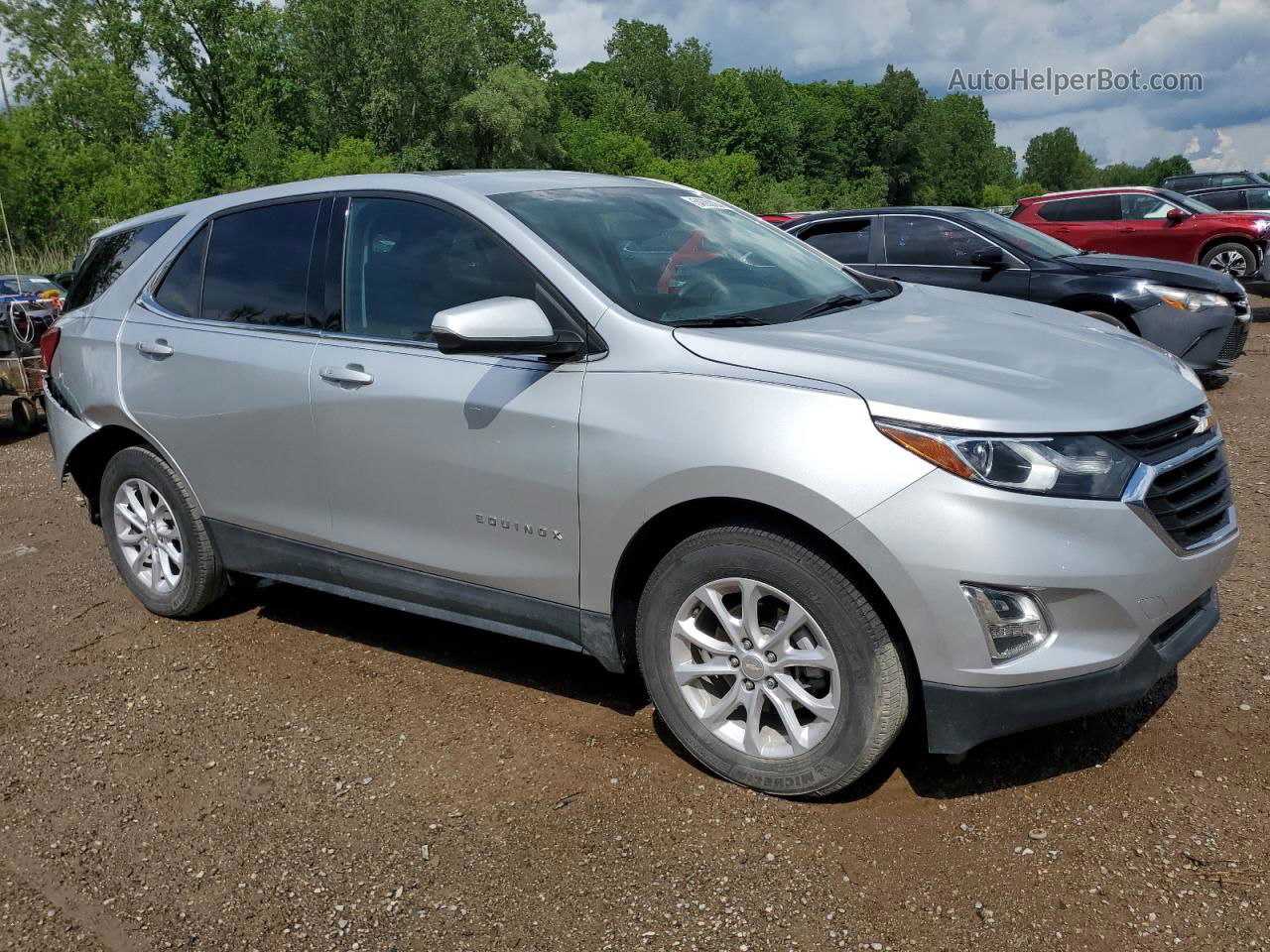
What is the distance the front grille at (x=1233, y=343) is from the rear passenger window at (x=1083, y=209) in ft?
22.6

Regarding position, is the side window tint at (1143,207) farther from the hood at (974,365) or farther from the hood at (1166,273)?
the hood at (974,365)

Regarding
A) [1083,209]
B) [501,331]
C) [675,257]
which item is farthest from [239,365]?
[1083,209]

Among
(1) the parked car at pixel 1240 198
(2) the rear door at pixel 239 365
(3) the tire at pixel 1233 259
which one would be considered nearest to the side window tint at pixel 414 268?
(2) the rear door at pixel 239 365

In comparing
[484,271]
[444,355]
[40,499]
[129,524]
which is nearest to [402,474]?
[444,355]

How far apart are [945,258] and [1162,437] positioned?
725cm

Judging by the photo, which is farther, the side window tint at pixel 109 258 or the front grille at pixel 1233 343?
the front grille at pixel 1233 343

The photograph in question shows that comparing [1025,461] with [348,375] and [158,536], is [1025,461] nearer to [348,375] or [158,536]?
[348,375]

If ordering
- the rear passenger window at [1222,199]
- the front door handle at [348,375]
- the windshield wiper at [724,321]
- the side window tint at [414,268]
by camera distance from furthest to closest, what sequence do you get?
the rear passenger window at [1222,199]
the front door handle at [348,375]
the side window tint at [414,268]
the windshield wiper at [724,321]

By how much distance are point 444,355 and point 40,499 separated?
17.7 feet

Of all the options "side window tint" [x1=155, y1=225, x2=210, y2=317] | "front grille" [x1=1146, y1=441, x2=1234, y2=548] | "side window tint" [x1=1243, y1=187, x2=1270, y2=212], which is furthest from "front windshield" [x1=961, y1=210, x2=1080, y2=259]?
"side window tint" [x1=1243, y1=187, x2=1270, y2=212]

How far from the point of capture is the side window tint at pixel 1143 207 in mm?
15625

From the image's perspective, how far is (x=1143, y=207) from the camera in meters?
15.7

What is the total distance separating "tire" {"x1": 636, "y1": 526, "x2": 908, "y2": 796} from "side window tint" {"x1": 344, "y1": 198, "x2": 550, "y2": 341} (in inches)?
42.2

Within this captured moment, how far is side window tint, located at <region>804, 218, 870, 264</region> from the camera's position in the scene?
10297mm
